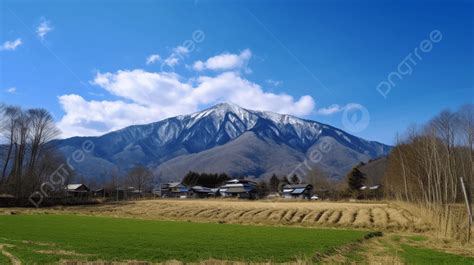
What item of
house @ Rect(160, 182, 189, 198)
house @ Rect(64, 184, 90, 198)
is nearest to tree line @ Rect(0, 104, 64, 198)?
house @ Rect(64, 184, 90, 198)

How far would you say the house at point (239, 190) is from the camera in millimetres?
143125

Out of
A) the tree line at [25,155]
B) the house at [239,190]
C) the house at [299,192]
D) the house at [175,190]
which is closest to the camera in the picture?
the tree line at [25,155]

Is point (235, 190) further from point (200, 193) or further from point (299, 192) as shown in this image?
point (299, 192)

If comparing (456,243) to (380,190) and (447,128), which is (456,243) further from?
(380,190)

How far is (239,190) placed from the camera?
14675cm

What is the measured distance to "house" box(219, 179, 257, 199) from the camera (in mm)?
143125

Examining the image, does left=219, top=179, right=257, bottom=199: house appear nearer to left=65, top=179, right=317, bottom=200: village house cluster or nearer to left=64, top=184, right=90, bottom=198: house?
left=65, top=179, right=317, bottom=200: village house cluster

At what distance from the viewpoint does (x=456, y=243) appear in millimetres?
26594

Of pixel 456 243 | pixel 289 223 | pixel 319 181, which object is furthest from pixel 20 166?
pixel 319 181

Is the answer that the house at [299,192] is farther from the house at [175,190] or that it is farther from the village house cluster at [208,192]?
the house at [175,190]

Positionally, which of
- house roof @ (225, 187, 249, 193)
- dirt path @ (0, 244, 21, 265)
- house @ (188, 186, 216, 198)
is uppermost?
dirt path @ (0, 244, 21, 265)

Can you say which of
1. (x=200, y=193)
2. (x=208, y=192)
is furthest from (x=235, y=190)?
(x=200, y=193)

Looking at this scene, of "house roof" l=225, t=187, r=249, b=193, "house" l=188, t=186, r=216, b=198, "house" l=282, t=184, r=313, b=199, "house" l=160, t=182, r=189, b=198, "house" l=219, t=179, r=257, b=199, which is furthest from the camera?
"house" l=160, t=182, r=189, b=198

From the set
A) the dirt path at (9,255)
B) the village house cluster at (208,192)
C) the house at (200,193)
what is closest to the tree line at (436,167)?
the dirt path at (9,255)
